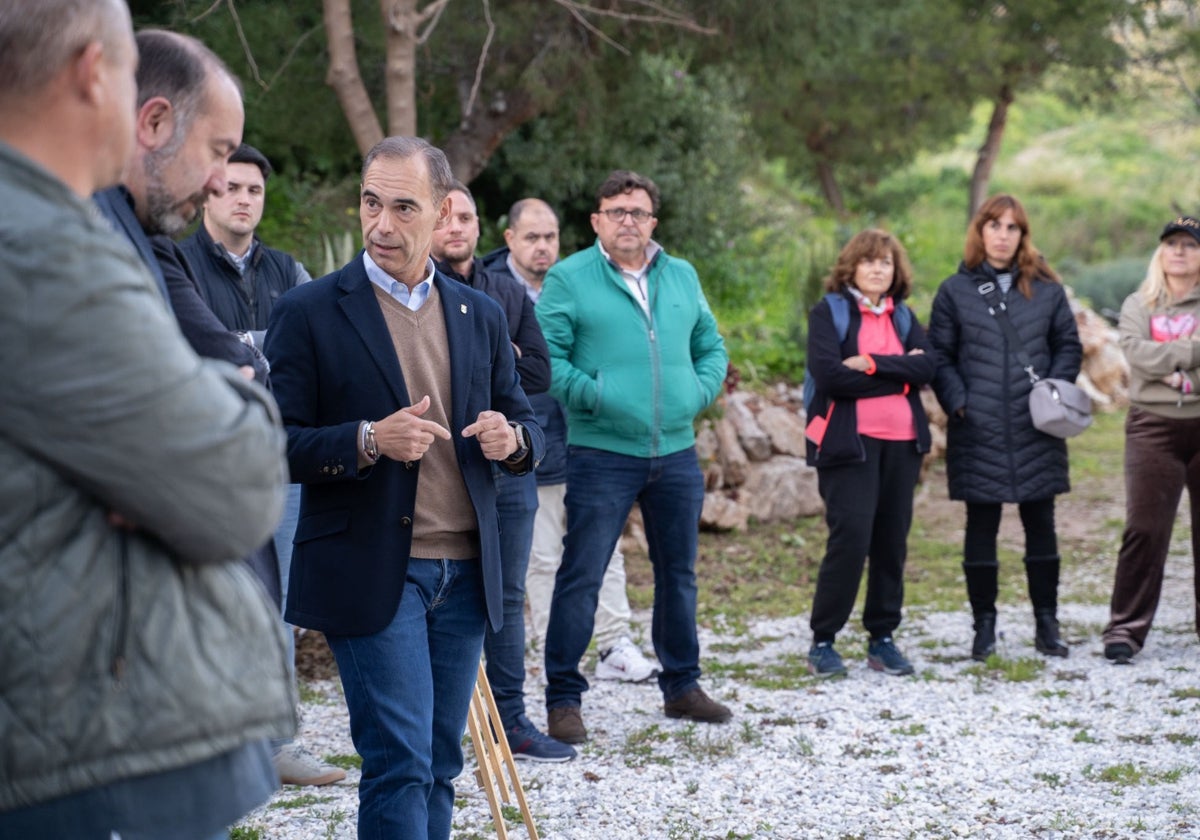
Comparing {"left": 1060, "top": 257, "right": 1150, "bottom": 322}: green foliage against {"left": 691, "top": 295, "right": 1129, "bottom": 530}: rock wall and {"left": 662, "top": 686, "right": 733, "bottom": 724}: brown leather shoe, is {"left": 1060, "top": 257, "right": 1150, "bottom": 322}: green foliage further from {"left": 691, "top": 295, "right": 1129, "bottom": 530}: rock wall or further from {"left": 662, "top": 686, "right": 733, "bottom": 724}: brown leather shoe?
{"left": 662, "top": 686, "right": 733, "bottom": 724}: brown leather shoe

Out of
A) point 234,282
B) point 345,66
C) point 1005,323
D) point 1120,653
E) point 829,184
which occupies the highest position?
point 829,184

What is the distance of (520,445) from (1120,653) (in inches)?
170

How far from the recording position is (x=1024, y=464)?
255 inches

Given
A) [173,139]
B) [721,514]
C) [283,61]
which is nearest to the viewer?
[173,139]

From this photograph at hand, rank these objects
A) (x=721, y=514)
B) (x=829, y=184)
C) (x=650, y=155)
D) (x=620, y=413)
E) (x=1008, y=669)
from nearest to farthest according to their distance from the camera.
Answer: (x=620, y=413)
(x=1008, y=669)
(x=721, y=514)
(x=650, y=155)
(x=829, y=184)

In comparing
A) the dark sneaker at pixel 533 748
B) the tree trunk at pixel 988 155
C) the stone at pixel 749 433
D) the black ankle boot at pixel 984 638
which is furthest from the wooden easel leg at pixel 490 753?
the tree trunk at pixel 988 155

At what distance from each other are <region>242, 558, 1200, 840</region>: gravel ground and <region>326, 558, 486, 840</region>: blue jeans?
1.28 metres

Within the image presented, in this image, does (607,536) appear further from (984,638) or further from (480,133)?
(480,133)

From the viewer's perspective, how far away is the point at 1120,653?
656cm

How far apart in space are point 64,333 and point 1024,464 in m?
5.60

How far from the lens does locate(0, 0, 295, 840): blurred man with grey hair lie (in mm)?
1564

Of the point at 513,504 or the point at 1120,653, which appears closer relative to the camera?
the point at 513,504

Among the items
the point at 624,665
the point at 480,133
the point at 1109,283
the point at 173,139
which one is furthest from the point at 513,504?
the point at 1109,283

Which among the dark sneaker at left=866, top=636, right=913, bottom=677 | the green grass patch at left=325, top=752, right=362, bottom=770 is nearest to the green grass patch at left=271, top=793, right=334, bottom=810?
the green grass patch at left=325, top=752, right=362, bottom=770
